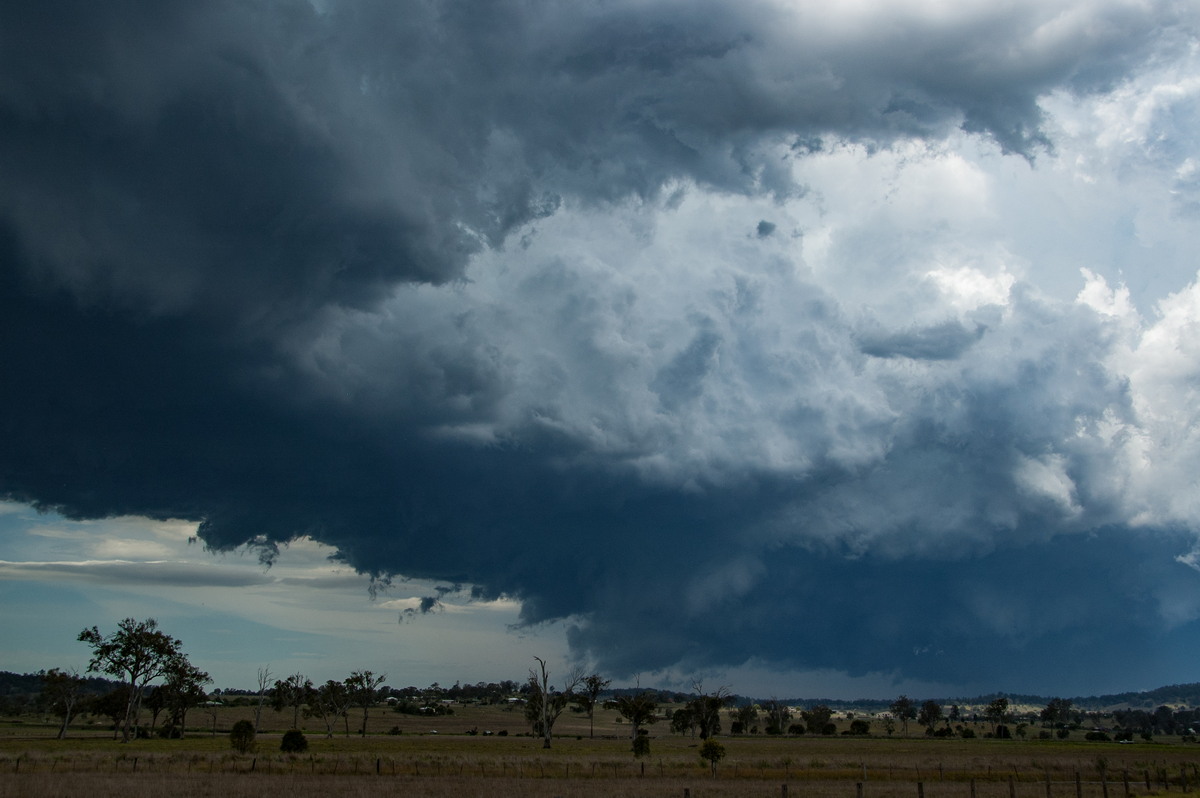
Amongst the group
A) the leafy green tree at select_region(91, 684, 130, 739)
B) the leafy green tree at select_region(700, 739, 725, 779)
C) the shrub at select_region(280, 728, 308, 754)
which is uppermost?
the leafy green tree at select_region(700, 739, 725, 779)

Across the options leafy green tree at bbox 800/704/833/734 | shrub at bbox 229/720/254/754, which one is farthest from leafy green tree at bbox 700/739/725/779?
leafy green tree at bbox 800/704/833/734

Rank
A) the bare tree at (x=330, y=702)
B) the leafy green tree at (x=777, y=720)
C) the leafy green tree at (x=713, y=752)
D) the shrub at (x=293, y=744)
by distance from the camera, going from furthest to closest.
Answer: the leafy green tree at (x=777, y=720), the bare tree at (x=330, y=702), the shrub at (x=293, y=744), the leafy green tree at (x=713, y=752)

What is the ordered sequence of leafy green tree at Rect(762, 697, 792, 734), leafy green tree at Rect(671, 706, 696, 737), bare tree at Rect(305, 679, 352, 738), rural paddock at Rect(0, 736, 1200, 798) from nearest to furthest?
rural paddock at Rect(0, 736, 1200, 798) → bare tree at Rect(305, 679, 352, 738) → leafy green tree at Rect(671, 706, 696, 737) → leafy green tree at Rect(762, 697, 792, 734)

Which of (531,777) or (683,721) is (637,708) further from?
(531,777)

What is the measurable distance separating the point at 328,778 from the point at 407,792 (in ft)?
32.7

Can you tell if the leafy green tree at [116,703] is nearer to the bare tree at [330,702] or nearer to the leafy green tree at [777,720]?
the bare tree at [330,702]

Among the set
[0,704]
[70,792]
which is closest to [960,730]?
[70,792]

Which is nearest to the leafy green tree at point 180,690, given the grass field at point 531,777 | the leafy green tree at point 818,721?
the grass field at point 531,777

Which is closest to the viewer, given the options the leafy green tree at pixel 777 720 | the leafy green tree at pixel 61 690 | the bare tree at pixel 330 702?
the leafy green tree at pixel 61 690

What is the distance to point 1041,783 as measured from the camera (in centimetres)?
5916

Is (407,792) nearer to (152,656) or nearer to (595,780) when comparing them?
(595,780)

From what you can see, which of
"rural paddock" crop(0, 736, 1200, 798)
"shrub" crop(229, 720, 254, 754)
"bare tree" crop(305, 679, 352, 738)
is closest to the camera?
"rural paddock" crop(0, 736, 1200, 798)

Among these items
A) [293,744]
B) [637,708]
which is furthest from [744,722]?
[293,744]

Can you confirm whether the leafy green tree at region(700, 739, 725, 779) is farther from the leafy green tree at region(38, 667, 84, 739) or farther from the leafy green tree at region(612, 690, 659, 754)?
the leafy green tree at region(38, 667, 84, 739)
